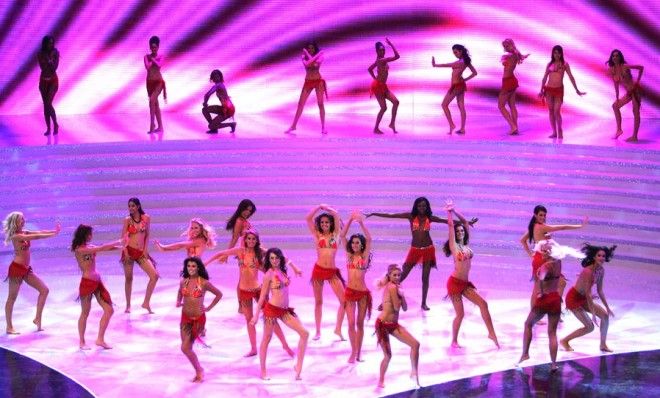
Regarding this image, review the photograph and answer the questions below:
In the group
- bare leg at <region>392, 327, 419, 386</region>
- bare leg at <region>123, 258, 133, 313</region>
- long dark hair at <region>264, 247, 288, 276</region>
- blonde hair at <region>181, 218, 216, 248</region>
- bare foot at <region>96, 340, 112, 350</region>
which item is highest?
blonde hair at <region>181, 218, 216, 248</region>

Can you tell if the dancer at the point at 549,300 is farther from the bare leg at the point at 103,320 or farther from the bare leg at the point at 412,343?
the bare leg at the point at 103,320

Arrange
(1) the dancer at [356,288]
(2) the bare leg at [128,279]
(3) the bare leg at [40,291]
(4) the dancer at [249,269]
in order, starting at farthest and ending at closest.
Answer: (2) the bare leg at [128,279] → (3) the bare leg at [40,291] → (4) the dancer at [249,269] → (1) the dancer at [356,288]

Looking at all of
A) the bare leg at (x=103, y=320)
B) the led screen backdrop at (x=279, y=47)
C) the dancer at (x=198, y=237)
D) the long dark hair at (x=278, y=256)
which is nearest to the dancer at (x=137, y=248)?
the dancer at (x=198, y=237)

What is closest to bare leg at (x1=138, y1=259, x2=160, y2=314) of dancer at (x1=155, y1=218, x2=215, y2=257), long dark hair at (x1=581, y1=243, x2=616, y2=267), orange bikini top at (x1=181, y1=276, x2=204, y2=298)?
dancer at (x1=155, y1=218, x2=215, y2=257)

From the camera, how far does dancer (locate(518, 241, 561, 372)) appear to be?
11062mm

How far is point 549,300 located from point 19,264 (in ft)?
17.0

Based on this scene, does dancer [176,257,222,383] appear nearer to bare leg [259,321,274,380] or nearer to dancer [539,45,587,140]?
bare leg [259,321,274,380]

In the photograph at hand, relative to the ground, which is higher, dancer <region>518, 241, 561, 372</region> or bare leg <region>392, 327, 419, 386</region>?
dancer <region>518, 241, 561, 372</region>

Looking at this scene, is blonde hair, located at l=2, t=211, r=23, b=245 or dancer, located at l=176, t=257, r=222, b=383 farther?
blonde hair, located at l=2, t=211, r=23, b=245

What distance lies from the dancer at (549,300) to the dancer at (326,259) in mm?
1865

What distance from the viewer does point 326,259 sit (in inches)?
477

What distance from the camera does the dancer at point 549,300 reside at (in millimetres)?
11062

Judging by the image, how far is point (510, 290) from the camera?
13695mm

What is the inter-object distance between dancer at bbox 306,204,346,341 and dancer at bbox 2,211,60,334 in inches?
101
